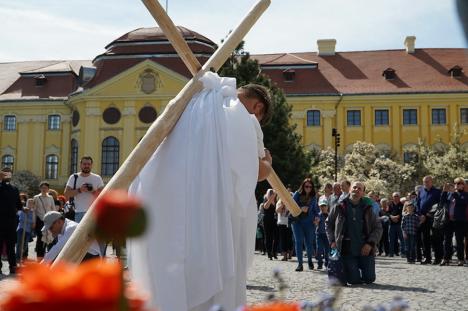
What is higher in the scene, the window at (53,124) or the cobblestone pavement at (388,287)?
the window at (53,124)

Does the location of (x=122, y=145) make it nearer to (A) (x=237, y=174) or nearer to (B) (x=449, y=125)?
(B) (x=449, y=125)

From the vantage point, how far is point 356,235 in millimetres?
10570

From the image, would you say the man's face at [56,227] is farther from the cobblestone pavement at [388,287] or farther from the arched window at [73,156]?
the arched window at [73,156]

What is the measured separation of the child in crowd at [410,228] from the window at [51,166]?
1861 inches

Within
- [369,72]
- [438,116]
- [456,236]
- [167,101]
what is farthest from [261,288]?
[369,72]

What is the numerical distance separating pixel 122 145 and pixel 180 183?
5304 centimetres

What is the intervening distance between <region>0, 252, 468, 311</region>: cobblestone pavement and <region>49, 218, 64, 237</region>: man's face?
0.70 m

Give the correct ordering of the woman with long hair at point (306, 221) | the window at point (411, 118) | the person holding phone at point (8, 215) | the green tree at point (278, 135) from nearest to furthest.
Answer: the person holding phone at point (8, 215) < the woman with long hair at point (306, 221) < the green tree at point (278, 135) < the window at point (411, 118)

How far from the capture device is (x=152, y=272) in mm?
3861

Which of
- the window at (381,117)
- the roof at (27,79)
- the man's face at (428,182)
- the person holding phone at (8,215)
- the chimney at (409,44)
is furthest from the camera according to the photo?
the chimney at (409,44)

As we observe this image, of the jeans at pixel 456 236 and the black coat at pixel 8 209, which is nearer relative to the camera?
the black coat at pixel 8 209

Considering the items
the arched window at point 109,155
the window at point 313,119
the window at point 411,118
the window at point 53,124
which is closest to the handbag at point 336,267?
the window at point 313,119

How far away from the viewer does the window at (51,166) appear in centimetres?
5900

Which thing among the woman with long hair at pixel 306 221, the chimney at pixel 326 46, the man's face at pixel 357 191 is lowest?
the woman with long hair at pixel 306 221
